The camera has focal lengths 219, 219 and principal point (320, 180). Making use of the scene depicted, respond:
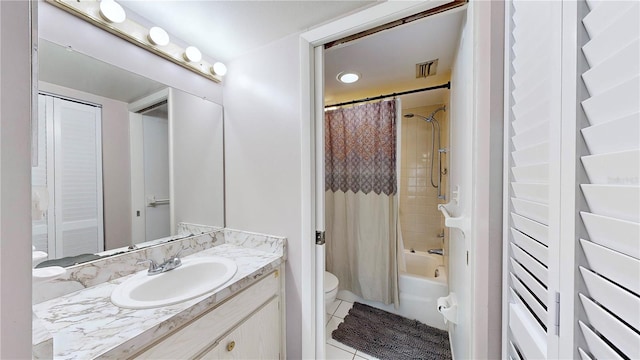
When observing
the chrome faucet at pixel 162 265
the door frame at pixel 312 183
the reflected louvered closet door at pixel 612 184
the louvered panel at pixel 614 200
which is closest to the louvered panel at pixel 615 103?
the reflected louvered closet door at pixel 612 184

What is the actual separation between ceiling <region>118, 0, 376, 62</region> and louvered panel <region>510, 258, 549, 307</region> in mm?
1239

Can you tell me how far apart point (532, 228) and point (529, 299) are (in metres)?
0.18

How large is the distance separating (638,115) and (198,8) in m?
1.52

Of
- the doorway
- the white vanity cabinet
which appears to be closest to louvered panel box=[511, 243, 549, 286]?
the white vanity cabinet

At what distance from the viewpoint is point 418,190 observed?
111 inches

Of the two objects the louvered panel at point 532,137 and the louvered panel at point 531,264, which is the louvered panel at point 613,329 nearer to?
the louvered panel at point 531,264

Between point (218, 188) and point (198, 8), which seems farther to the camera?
point (218, 188)

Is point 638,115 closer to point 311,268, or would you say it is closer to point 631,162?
point 631,162

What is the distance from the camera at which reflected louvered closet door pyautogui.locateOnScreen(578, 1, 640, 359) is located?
290 millimetres

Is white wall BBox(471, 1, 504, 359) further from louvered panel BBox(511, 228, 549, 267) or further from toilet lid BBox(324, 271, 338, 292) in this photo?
toilet lid BBox(324, 271, 338, 292)

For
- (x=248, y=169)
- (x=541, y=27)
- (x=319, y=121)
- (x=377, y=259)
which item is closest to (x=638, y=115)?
(x=541, y=27)

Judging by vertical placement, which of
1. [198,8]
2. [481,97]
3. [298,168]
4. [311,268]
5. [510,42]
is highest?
[198,8]

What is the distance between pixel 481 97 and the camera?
75 centimetres

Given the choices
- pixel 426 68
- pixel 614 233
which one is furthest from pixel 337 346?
pixel 426 68
